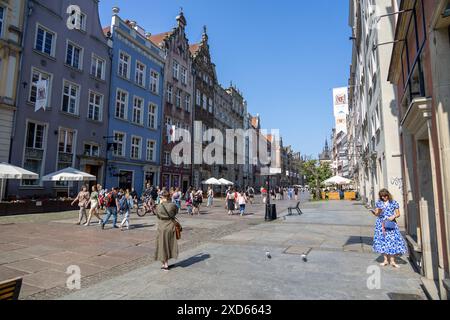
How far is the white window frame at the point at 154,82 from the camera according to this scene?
105 ft

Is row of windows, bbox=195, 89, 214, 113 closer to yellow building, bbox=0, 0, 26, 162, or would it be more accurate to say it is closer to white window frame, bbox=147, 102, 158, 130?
white window frame, bbox=147, 102, 158, 130

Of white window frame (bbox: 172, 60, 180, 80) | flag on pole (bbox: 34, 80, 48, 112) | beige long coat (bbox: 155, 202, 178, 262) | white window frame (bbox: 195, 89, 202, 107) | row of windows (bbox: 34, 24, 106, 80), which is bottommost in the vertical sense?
beige long coat (bbox: 155, 202, 178, 262)

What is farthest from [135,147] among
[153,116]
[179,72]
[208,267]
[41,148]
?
[208,267]

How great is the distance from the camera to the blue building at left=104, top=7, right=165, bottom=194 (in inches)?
1047

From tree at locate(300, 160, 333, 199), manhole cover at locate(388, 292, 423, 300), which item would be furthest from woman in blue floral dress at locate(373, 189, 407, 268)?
tree at locate(300, 160, 333, 199)

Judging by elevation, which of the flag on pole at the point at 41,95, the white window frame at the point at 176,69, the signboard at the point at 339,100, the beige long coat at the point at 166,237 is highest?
the white window frame at the point at 176,69

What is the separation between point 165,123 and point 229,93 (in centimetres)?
2653

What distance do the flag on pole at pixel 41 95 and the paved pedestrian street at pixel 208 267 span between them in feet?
30.4

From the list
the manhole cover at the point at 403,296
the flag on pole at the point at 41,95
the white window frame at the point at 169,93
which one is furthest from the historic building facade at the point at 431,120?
the white window frame at the point at 169,93

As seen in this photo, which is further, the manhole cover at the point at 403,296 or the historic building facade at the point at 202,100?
the historic building facade at the point at 202,100

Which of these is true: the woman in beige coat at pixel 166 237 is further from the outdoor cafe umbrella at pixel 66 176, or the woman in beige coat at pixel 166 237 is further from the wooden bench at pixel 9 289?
the outdoor cafe umbrella at pixel 66 176

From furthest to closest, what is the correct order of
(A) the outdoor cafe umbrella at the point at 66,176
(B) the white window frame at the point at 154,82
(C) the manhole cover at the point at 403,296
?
1. (B) the white window frame at the point at 154,82
2. (A) the outdoor cafe umbrella at the point at 66,176
3. (C) the manhole cover at the point at 403,296

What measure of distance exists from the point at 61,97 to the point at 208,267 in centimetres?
1999
